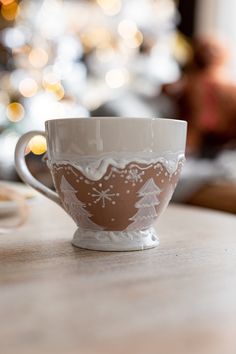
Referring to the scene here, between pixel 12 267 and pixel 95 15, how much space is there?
2.96 m

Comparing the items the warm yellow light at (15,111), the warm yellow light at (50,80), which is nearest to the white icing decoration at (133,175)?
the warm yellow light at (15,111)

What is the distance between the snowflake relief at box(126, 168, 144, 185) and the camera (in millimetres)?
472

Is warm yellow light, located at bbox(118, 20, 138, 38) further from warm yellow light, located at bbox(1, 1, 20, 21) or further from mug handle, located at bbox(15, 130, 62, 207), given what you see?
mug handle, located at bbox(15, 130, 62, 207)

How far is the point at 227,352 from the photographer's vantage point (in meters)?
0.26

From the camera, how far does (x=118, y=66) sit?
3174 millimetres

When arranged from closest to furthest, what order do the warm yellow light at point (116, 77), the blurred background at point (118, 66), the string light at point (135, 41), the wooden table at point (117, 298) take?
the wooden table at point (117, 298)
the blurred background at point (118, 66)
the warm yellow light at point (116, 77)
the string light at point (135, 41)

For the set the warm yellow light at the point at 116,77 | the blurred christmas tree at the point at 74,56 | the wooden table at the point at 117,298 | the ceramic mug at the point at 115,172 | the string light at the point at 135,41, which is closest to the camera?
the wooden table at the point at 117,298

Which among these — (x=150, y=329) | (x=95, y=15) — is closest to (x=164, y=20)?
(x=95, y=15)

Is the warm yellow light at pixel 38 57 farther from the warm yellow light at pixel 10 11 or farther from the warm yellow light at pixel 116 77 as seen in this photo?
the warm yellow light at pixel 116 77

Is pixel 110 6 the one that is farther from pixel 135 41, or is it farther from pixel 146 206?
pixel 146 206

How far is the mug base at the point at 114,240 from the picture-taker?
1.59 feet

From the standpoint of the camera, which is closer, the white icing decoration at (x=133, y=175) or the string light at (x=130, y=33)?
the white icing decoration at (x=133, y=175)

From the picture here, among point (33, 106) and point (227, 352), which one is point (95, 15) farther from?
point (227, 352)

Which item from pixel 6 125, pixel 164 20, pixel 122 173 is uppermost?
pixel 122 173
